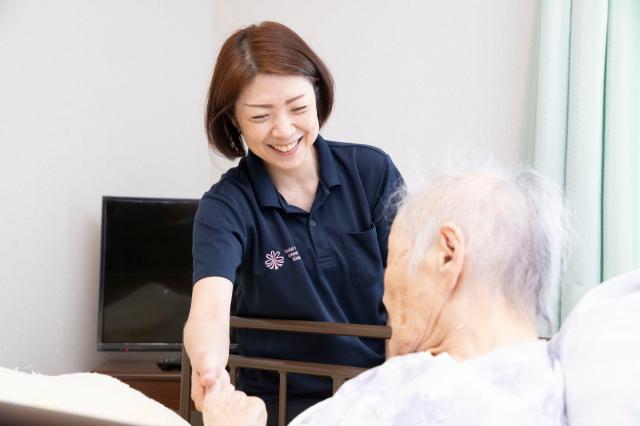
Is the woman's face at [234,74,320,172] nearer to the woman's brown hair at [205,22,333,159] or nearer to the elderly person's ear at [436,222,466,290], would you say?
the woman's brown hair at [205,22,333,159]

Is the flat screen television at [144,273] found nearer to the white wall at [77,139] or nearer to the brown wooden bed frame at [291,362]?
the white wall at [77,139]

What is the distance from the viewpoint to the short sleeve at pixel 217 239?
1608 millimetres

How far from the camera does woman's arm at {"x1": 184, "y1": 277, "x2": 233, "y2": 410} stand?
1385 mm

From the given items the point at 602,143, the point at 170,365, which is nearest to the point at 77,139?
the point at 170,365

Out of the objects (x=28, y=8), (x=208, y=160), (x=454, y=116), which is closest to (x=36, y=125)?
(x=28, y=8)

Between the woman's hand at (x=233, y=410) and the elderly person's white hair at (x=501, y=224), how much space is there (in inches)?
12.7

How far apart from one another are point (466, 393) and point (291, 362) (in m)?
0.67

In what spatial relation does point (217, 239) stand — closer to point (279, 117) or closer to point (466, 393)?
point (279, 117)

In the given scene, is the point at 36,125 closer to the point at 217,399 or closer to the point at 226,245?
the point at 226,245

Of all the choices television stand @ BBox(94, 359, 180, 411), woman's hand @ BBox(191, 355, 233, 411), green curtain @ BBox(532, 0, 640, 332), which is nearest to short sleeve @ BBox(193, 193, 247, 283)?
woman's hand @ BBox(191, 355, 233, 411)

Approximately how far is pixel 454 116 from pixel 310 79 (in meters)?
1.79

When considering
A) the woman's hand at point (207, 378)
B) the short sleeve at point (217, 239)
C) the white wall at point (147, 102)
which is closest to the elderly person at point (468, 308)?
the woman's hand at point (207, 378)

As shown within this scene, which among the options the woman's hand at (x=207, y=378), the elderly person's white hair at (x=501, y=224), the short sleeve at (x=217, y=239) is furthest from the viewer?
the short sleeve at (x=217, y=239)

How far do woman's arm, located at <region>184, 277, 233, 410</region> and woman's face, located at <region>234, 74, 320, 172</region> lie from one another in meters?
0.31
